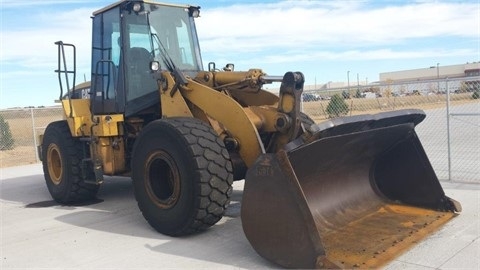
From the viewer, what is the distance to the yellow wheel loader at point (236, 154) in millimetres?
4121

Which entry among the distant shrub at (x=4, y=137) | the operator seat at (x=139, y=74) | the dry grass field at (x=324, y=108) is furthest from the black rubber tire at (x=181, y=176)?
the distant shrub at (x=4, y=137)

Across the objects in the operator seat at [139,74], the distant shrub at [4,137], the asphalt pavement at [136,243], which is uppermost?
the operator seat at [139,74]

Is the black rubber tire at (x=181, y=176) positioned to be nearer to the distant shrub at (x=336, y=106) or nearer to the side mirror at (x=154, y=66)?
the side mirror at (x=154, y=66)

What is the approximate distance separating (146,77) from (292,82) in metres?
2.53

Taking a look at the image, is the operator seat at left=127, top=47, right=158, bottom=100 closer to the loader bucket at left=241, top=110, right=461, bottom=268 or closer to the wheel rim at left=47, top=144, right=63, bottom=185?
the wheel rim at left=47, top=144, right=63, bottom=185

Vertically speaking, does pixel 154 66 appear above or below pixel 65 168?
above

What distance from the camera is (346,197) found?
536cm

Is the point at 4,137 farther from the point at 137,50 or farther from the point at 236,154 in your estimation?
the point at 236,154

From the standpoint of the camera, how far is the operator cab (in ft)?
21.5

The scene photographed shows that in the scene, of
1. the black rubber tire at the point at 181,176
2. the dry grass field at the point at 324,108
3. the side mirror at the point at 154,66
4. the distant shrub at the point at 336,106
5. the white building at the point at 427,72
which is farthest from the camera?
the white building at the point at 427,72

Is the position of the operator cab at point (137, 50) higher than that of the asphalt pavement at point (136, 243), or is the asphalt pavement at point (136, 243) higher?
the operator cab at point (137, 50)

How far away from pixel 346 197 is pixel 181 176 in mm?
1921

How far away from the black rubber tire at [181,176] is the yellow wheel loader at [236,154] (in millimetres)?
14

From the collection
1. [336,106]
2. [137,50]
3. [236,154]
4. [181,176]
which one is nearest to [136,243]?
[181,176]
